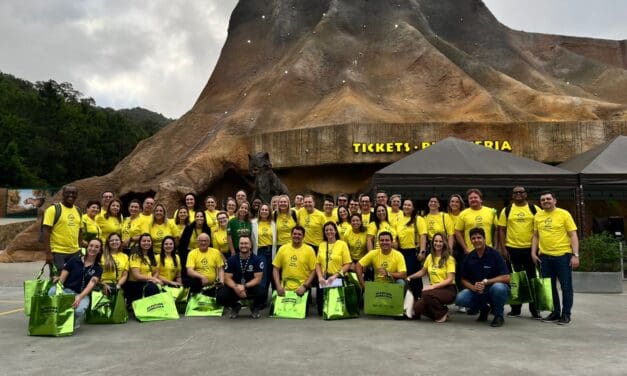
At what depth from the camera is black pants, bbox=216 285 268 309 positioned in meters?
6.38

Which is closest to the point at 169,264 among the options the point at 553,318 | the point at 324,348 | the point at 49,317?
the point at 49,317

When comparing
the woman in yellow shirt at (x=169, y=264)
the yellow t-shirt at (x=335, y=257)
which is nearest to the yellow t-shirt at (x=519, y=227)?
the yellow t-shirt at (x=335, y=257)

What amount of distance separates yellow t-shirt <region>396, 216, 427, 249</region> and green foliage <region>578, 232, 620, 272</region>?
3983 mm

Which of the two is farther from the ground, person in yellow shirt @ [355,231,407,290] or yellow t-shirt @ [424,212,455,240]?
yellow t-shirt @ [424,212,455,240]

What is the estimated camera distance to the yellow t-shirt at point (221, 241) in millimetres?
7496

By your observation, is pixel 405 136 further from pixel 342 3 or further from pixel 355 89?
pixel 342 3

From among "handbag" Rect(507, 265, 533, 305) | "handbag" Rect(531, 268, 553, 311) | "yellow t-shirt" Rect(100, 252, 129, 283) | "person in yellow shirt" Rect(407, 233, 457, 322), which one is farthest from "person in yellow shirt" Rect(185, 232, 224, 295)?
"handbag" Rect(531, 268, 553, 311)

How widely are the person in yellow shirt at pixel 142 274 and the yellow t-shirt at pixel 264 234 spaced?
60.0 inches

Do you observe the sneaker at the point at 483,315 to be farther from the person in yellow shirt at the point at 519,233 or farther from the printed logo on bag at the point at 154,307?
the printed logo on bag at the point at 154,307

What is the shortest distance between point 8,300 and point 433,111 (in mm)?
17193

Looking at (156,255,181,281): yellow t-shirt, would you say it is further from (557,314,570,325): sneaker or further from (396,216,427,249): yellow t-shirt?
(557,314,570,325): sneaker

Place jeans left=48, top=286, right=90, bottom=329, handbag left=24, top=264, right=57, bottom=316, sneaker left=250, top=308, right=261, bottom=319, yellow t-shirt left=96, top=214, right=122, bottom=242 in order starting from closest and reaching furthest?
jeans left=48, top=286, right=90, bottom=329, handbag left=24, top=264, right=57, bottom=316, sneaker left=250, top=308, right=261, bottom=319, yellow t-shirt left=96, top=214, right=122, bottom=242

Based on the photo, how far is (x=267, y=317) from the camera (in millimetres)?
6492

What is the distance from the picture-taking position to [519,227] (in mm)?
6520
